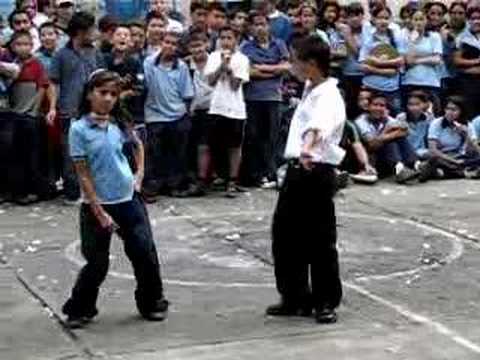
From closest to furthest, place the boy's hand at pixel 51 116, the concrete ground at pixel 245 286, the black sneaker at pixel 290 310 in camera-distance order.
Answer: the concrete ground at pixel 245 286 → the black sneaker at pixel 290 310 → the boy's hand at pixel 51 116

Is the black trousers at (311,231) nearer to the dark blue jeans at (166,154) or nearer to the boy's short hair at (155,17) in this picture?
the dark blue jeans at (166,154)

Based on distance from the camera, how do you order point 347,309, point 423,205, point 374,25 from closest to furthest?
point 347,309 → point 423,205 → point 374,25

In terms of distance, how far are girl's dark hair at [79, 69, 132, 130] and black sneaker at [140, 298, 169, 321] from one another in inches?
44.6

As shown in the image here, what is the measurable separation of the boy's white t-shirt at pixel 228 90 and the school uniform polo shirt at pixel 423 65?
2752mm

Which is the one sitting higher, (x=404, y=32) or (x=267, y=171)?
(x=404, y=32)

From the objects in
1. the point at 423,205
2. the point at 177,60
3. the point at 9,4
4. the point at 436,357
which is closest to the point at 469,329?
the point at 436,357

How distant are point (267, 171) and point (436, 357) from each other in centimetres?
634

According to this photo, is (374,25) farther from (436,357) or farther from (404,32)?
(436,357)

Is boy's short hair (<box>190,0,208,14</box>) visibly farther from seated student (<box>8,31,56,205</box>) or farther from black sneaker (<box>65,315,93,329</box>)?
black sneaker (<box>65,315,93,329</box>)

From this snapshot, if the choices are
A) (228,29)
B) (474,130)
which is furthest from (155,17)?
(474,130)

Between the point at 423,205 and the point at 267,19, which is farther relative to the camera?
the point at 267,19

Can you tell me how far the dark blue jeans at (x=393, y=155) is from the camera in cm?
1320

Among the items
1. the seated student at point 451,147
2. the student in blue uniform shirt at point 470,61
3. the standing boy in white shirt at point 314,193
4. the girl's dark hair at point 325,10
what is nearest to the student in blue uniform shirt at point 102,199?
the standing boy in white shirt at point 314,193

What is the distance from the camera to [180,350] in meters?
6.62
